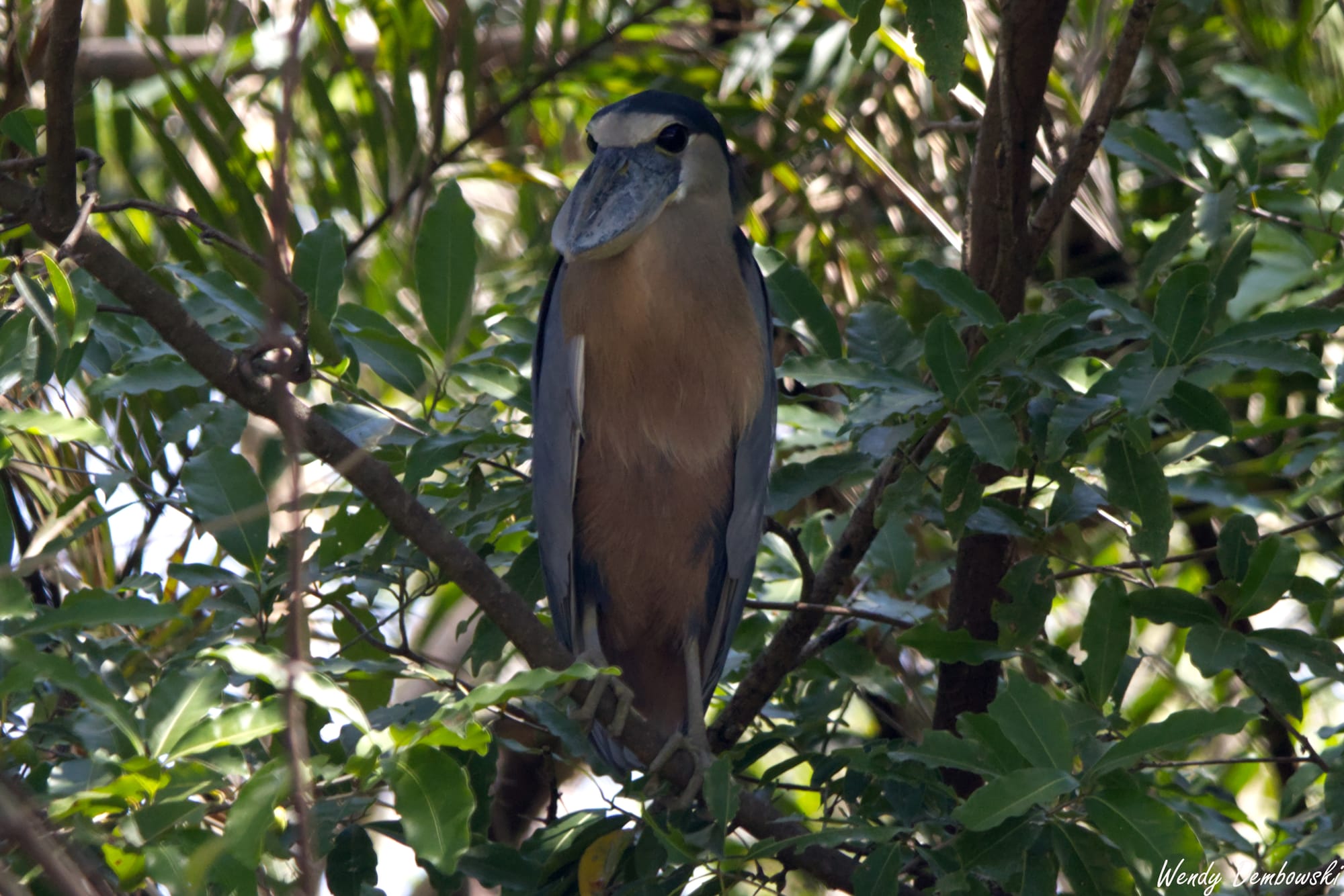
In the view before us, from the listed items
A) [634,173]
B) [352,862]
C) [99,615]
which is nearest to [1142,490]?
[634,173]

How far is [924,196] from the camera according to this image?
3.19m

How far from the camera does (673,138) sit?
2340 mm

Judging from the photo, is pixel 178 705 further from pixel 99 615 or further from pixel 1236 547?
pixel 1236 547

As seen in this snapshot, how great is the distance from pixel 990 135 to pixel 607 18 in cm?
115

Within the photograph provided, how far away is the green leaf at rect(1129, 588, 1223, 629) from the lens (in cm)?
176

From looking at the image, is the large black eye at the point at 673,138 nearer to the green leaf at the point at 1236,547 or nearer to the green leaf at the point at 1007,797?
the green leaf at the point at 1236,547

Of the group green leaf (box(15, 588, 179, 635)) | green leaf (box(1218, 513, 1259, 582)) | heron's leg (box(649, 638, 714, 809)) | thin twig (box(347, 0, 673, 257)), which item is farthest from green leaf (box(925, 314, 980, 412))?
thin twig (box(347, 0, 673, 257))

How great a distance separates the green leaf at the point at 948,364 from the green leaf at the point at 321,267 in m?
0.88

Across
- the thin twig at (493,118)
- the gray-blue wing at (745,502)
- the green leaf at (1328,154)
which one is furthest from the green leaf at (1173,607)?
the thin twig at (493,118)

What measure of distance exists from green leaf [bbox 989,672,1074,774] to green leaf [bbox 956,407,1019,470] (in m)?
0.29

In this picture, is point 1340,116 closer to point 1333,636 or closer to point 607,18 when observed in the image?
point 1333,636

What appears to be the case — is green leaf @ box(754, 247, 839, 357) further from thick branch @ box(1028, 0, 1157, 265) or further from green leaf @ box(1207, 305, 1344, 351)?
green leaf @ box(1207, 305, 1344, 351)

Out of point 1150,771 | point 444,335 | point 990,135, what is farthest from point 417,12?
point 1150,771

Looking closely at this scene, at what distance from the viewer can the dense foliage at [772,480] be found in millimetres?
1370
